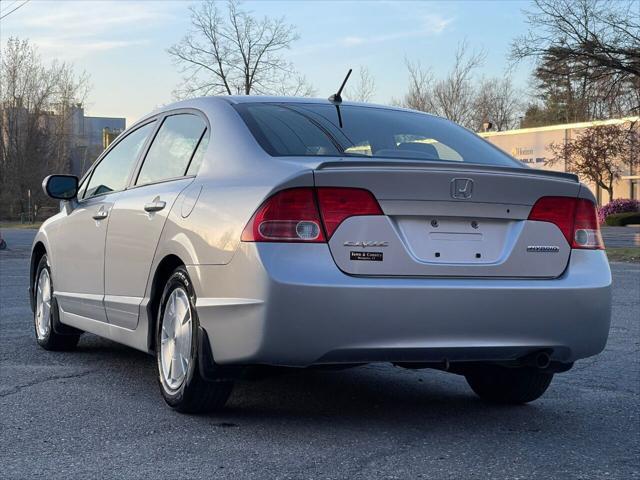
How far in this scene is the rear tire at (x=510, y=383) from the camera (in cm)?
515

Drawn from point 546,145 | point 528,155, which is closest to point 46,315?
point 546,145

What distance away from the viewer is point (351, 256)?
13.5ft

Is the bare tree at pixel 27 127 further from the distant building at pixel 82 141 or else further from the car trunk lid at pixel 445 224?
the car trunk lid at pixel 445 224

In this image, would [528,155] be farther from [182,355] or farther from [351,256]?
[351,256]

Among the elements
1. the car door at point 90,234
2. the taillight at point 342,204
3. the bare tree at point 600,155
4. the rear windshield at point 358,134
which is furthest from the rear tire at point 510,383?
the bare tree at point 600,155

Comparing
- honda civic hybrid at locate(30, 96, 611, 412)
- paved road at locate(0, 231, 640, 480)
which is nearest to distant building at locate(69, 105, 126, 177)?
paved road at locate(0, 231, 640, 480)

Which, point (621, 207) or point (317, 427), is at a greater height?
point (317, 427)

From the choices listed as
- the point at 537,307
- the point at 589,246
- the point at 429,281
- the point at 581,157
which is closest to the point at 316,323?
the point at 429,281

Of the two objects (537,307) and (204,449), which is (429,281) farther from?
(204,449)

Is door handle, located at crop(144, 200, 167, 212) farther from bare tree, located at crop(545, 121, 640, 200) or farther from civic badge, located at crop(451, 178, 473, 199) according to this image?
bare tree, located at crop(545, 121, 640, 200)

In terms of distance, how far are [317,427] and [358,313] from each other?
0.75 m

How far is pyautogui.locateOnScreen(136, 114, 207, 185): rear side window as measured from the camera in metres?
5.20

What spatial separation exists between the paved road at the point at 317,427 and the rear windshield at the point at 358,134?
131 cm

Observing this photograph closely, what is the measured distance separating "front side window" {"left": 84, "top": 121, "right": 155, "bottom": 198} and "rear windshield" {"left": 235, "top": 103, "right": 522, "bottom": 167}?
3.93 ft
